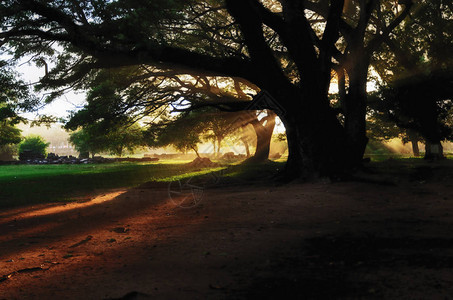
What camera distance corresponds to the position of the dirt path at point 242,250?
12.6 ft

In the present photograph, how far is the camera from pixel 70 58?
18906 mm

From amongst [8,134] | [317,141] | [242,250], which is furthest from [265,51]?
[8,134]

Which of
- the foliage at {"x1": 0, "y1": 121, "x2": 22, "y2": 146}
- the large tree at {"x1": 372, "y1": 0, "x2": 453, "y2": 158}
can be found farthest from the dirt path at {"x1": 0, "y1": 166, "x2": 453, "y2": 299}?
the foliage at {"x1": 0, "y1": 121, "x2": 22, "y2": 146}

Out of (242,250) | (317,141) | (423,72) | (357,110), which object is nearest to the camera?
(242,250)

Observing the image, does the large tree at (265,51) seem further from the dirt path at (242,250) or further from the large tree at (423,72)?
the large tree at (423,72)

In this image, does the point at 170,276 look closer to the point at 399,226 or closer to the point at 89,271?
the point at 89,271

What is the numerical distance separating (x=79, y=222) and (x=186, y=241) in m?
3.72

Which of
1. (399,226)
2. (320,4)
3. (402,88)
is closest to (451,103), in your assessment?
(402,88)

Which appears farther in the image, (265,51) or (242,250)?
(265,51)

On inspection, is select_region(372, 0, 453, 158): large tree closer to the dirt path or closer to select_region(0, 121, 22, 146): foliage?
the dirt path

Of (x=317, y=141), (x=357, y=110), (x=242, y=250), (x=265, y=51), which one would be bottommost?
(x=242, y=250)

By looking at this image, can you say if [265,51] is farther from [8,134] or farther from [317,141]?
[8,134]

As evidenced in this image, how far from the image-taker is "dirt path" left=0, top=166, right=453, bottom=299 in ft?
12.6

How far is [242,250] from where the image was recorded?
5.36 meters
